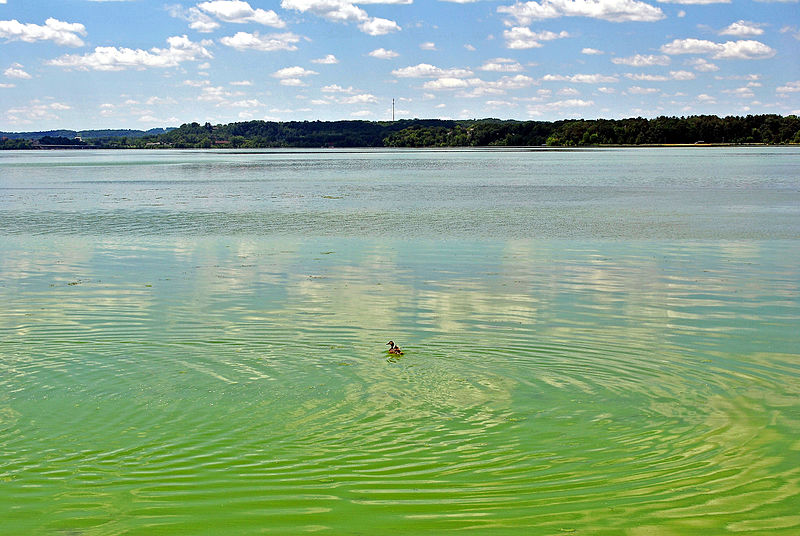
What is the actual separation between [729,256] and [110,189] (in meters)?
51.0

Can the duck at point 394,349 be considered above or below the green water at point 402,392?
above

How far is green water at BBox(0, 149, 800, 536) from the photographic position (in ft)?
26.9

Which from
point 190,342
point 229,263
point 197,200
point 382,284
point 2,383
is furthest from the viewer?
point 197,200

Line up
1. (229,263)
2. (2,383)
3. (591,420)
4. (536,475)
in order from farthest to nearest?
(229,263), (2,383), (591,420), (536,475)

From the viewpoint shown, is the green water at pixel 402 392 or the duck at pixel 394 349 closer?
the green water at pixel 402 392

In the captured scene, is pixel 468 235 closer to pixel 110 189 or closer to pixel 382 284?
pixel 382 284

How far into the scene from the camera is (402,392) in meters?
11.5

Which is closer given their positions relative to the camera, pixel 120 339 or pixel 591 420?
pixel 591 420

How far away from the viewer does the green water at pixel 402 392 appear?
8.20m

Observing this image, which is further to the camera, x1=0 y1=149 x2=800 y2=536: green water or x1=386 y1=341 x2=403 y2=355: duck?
x1=386 y1=341 x2=403 y2=355: duck

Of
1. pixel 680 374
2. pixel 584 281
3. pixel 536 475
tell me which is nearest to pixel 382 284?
pixel 584 281

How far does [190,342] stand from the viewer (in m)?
14.4

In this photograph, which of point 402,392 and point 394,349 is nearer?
point 402,392

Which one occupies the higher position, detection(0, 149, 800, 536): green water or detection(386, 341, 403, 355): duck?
detection(386, 341, 403, 355): duck
